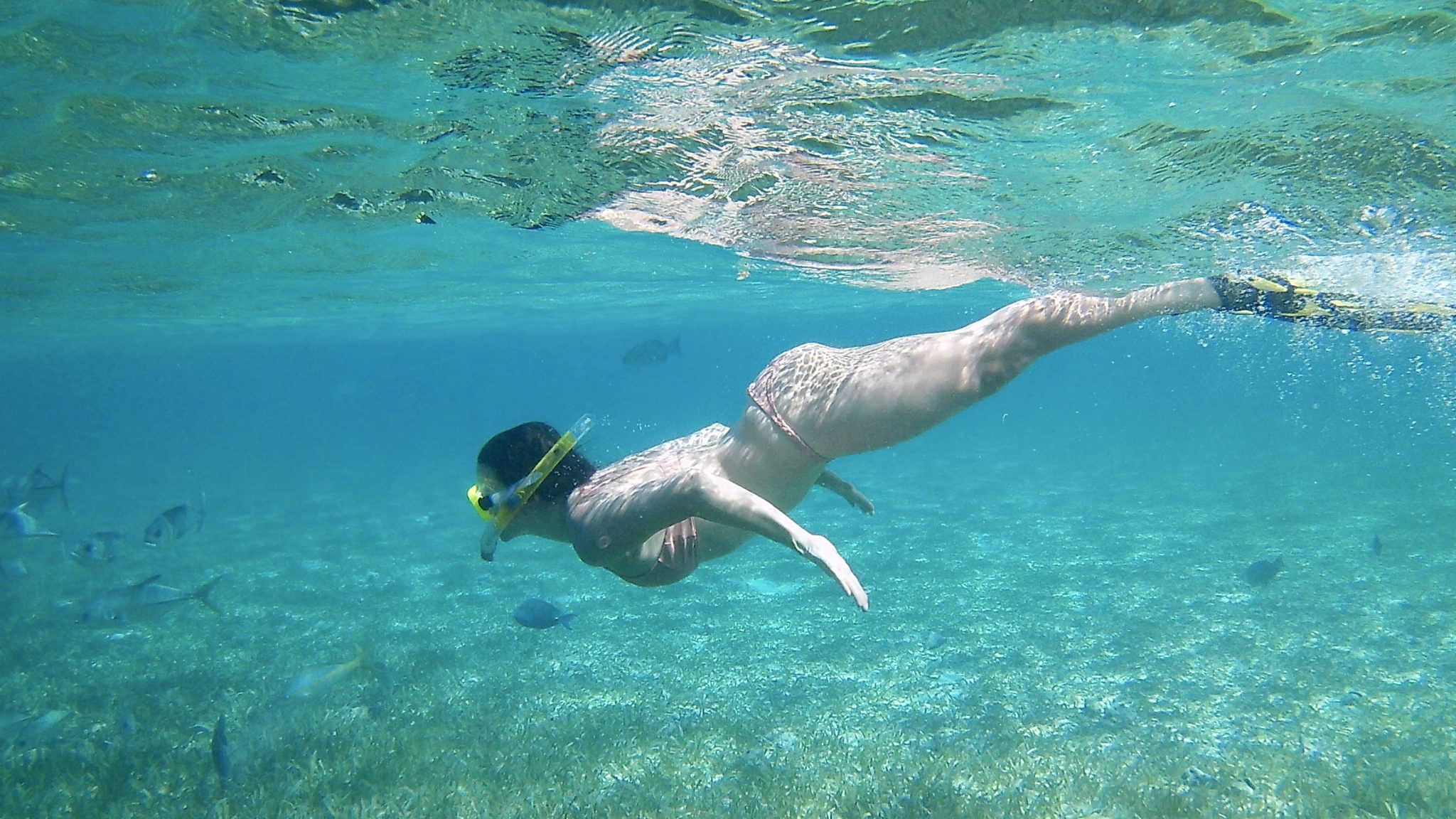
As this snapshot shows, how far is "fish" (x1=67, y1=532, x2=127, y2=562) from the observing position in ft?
38.8

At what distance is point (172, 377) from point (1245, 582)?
352ft

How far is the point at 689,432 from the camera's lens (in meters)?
12.6

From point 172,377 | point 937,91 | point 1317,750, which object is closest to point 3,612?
point 937,91

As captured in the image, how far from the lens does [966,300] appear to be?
3541cm

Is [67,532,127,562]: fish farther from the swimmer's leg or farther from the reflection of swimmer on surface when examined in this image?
the swimmer's leg

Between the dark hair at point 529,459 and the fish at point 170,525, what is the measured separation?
9.40 m

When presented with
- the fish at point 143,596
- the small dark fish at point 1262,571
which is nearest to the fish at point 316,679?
the fish at point 143,596

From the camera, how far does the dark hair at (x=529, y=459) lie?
16.8 feet

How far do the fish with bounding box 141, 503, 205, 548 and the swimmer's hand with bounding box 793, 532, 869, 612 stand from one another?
11814 mm

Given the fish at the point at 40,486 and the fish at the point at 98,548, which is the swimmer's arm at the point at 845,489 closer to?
the fish at the point at 98,548

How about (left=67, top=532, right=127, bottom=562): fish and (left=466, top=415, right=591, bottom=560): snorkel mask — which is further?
(left=67, top=532, right=127, bottom=562): fish

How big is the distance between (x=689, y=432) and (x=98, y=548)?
32.2ft

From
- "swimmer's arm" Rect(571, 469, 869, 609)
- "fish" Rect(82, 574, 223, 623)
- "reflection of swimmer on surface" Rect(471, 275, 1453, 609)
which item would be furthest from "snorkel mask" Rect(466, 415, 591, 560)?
"fish" Rect(82, 574, 223, 623)

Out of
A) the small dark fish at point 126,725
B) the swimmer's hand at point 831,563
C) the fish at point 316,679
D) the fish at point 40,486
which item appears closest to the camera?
the swimmer's hand at point 831,563
